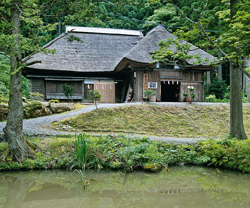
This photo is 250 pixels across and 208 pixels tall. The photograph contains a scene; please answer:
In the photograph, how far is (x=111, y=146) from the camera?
29.1 ft

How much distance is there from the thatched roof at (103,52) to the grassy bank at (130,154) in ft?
29.9

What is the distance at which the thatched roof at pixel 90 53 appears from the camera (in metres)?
19.6

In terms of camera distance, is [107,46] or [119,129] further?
[107,46]

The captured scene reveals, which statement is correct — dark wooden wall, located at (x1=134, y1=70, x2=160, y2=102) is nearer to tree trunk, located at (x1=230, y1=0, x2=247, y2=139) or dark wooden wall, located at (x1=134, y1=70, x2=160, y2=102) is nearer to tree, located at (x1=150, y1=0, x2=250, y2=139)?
tree, located at (x1=150, y1=0, x2=250, y2=139)

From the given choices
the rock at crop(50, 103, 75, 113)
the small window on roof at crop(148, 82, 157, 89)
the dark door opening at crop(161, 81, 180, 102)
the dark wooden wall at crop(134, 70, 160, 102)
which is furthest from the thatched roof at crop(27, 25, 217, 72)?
the rock at crop(50, 103, 75, 113)

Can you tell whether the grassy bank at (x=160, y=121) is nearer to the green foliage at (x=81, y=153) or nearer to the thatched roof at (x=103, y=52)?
the green foliage at (x=81, y=153)

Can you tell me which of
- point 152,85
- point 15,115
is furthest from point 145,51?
point 15,115

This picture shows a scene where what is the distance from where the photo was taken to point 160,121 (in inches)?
521

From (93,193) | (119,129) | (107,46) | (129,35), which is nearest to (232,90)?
(119,129)

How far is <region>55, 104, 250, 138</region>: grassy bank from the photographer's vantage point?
12.1 metres

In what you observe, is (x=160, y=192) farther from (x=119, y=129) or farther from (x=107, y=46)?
(x=107, y=46)

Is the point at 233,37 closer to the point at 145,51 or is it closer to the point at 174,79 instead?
the point at 145,51

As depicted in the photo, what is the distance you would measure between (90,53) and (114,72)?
3030mm

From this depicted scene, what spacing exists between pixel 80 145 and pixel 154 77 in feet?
39.1
